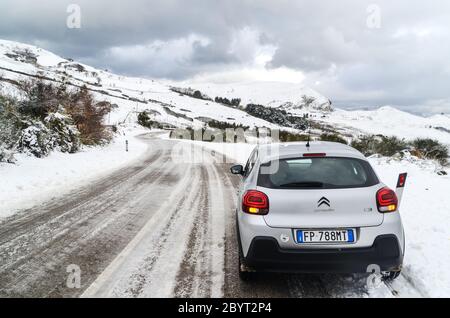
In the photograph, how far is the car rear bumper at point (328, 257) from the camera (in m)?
2.98

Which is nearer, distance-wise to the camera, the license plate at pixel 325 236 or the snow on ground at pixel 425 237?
the license plate at pixel 325 236

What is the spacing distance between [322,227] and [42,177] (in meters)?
9.52

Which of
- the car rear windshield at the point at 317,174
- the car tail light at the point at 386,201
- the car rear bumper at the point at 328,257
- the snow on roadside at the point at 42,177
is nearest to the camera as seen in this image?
the car rear bumper at the point at 328,257

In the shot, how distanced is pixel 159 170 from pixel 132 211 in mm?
6290

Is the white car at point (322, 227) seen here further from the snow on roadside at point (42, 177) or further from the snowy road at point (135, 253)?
the snow on roadside at point (42, 177)


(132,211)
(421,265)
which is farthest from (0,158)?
(421,265)

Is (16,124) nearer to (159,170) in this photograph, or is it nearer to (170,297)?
(159,170)

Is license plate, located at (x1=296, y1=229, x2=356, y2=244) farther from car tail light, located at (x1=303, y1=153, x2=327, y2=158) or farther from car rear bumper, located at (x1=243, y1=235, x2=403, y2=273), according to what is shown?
car tail light, located at (x1=303, y1=153, x2=327, y2=158)

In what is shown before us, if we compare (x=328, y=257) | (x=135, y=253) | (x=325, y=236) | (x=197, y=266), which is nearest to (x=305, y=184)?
(x=325, y=236)

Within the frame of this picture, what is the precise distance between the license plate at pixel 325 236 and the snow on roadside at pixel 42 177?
5.91 metres

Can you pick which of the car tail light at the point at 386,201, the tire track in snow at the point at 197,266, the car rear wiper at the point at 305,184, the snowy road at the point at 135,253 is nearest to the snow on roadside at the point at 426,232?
the snowy road at the point at 135,253

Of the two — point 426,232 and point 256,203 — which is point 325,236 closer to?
point 256,203

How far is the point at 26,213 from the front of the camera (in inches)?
241

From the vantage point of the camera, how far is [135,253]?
4.25 m
